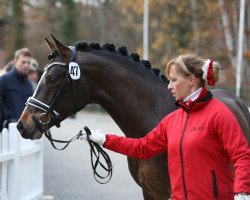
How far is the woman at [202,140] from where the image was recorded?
3.44m

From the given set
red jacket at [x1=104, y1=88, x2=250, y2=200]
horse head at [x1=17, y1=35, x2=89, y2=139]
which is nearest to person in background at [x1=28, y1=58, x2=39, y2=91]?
horse head at [x1=17, y1=35, x2=89, y2=139]

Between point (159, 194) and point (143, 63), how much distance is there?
3.85ft

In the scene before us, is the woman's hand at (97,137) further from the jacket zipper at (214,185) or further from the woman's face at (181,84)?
the jacket zipper at (214,185)

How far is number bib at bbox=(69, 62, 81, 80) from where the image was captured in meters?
4.68

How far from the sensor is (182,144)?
3.63 metres

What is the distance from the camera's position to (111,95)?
16.2ft

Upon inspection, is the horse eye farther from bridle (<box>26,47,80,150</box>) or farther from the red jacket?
the red jacket

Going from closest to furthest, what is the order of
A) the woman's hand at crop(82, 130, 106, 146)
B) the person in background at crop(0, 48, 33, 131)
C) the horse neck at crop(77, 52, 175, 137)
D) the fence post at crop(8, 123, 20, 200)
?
the woman's hand at crop(82, 130, 106, 146) < the horse neck at crop(77, 52, 175, 137) < the fence post at crop(8, 123, 20, 200) < the person in background at crop(0, 48, 33, 131)

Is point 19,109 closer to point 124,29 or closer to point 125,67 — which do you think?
point 125,67

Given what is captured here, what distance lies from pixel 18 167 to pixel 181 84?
13.4 ft

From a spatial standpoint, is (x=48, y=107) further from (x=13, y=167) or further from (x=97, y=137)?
(x=13, y=167)

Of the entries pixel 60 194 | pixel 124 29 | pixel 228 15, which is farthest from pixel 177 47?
pixel 60 194

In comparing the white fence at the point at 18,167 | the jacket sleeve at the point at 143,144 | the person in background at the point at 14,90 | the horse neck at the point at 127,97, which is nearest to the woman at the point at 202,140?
the jacket sleeve at the point at 143,144

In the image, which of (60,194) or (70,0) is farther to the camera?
(70,0)
